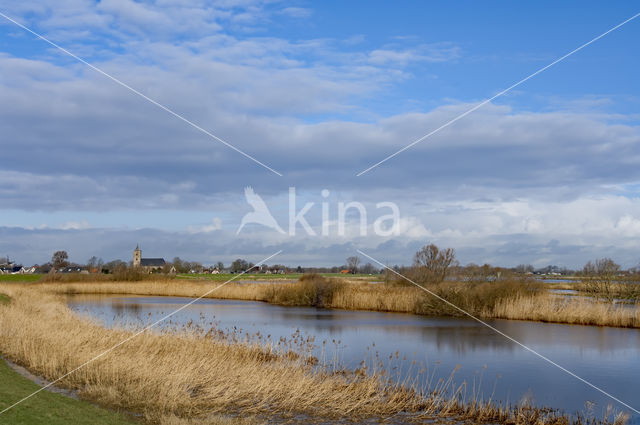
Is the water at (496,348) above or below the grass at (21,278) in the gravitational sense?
below

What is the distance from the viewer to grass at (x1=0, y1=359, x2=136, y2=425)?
7535 mm

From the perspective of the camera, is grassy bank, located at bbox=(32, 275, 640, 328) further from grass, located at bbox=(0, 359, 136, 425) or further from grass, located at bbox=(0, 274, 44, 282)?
grass, located at bbox=(0, 274, 44, 282)

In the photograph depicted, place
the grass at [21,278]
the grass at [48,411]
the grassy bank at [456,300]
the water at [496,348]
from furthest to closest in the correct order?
the grass at [21,278]
the grassy bank at [456,300]
the water at [496,348]
the grass at [48,411]

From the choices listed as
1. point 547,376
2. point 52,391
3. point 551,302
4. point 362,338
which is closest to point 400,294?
point 551,302

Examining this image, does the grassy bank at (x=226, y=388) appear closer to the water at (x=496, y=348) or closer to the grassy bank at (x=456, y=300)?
the water at (x=496, y=348)

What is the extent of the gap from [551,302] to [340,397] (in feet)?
59.6

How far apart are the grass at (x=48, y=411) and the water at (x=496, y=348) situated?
670 centimetres

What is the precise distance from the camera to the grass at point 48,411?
7535mm

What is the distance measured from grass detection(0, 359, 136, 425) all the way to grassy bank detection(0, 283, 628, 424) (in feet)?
1.51

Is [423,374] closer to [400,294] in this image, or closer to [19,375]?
[19,375]

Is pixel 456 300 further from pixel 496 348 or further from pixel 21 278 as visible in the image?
pixel 21 278

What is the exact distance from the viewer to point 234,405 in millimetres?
9375

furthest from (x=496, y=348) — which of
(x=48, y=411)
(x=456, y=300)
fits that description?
(x=48, y=411)

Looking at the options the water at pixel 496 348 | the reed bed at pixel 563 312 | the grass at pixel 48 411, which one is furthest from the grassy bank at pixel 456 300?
the grass at pixel 48 411
